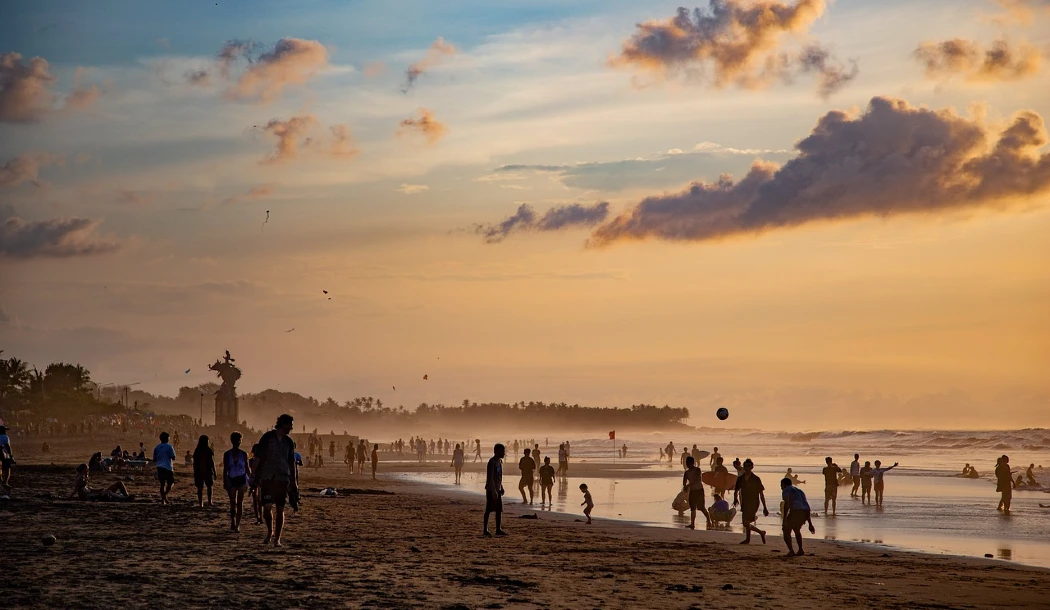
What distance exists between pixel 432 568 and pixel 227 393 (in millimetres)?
67641

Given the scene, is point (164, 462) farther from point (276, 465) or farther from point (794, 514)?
point (794, 514)

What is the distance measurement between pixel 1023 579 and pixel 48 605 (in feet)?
43.2

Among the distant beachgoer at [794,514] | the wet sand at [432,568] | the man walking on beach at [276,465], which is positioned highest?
the man walking on beach at [276,465]

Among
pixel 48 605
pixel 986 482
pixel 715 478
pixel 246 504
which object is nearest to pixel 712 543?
pixel 715 478

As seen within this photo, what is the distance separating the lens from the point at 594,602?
11.1 meters

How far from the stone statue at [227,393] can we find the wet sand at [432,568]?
189 feet

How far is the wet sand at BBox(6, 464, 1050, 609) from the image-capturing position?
10.6 m

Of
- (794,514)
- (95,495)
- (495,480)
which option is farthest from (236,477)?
(794,514)

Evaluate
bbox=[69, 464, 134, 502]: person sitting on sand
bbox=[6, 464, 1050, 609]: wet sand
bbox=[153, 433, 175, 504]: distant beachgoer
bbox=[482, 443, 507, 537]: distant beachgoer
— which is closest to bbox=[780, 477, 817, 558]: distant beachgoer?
bbox=[6, 464, 1050, 609]: wet sand

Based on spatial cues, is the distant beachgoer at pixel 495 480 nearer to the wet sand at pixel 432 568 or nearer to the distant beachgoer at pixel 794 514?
the wet sand at pixel 432 568

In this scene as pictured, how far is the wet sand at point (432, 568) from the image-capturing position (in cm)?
1062

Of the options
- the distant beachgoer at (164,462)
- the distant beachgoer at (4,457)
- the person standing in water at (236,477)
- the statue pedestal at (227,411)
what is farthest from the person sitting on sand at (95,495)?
the statue pedestal at (227,411)

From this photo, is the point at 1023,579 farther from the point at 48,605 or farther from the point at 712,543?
the point at 48,605

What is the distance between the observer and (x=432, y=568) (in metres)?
13.2
